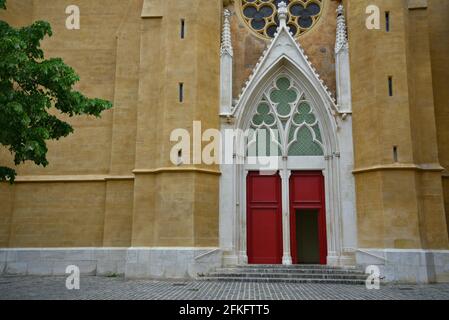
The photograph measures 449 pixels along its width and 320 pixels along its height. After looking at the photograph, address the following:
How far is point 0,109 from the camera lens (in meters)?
10.1

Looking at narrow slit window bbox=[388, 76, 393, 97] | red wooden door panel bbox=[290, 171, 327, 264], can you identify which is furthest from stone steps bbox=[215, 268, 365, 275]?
narrow slit window bbox=[388, 76, 393, 97]

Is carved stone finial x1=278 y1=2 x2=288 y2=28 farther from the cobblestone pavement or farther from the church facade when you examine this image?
the cobblestone pavement

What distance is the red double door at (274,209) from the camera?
662 inches

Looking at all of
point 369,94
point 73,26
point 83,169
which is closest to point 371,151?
point 369,94

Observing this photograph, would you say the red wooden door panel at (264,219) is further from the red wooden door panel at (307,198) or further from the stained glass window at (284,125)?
the stained glass window at (284,125)

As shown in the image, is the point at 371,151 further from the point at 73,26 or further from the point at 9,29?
the point at 73,26

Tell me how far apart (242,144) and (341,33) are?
18.6 ft

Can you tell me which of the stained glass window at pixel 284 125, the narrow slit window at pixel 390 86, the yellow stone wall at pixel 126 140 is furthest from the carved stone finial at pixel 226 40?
the narrow slit window at pixel 390 86

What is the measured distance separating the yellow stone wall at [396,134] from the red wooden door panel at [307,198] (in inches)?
61.0

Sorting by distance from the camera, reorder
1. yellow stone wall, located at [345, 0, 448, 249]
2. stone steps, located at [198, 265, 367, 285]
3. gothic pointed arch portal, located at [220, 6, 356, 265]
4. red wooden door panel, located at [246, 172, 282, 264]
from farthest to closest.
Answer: red wooden door panel, located at [246, 172, 282, 264] < gothic pointed arch portal, located at [220, 6, 356, 265] < yellow stone wall, located at [345, 0, 448, 249] < stone steps, located at [198, 265, 367, 285]

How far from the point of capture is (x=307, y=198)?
674 inches

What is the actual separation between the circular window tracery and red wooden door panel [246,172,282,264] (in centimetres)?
609

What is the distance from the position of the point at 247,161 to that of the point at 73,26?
9297 millimetres

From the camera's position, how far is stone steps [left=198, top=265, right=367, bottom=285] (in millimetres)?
14578
